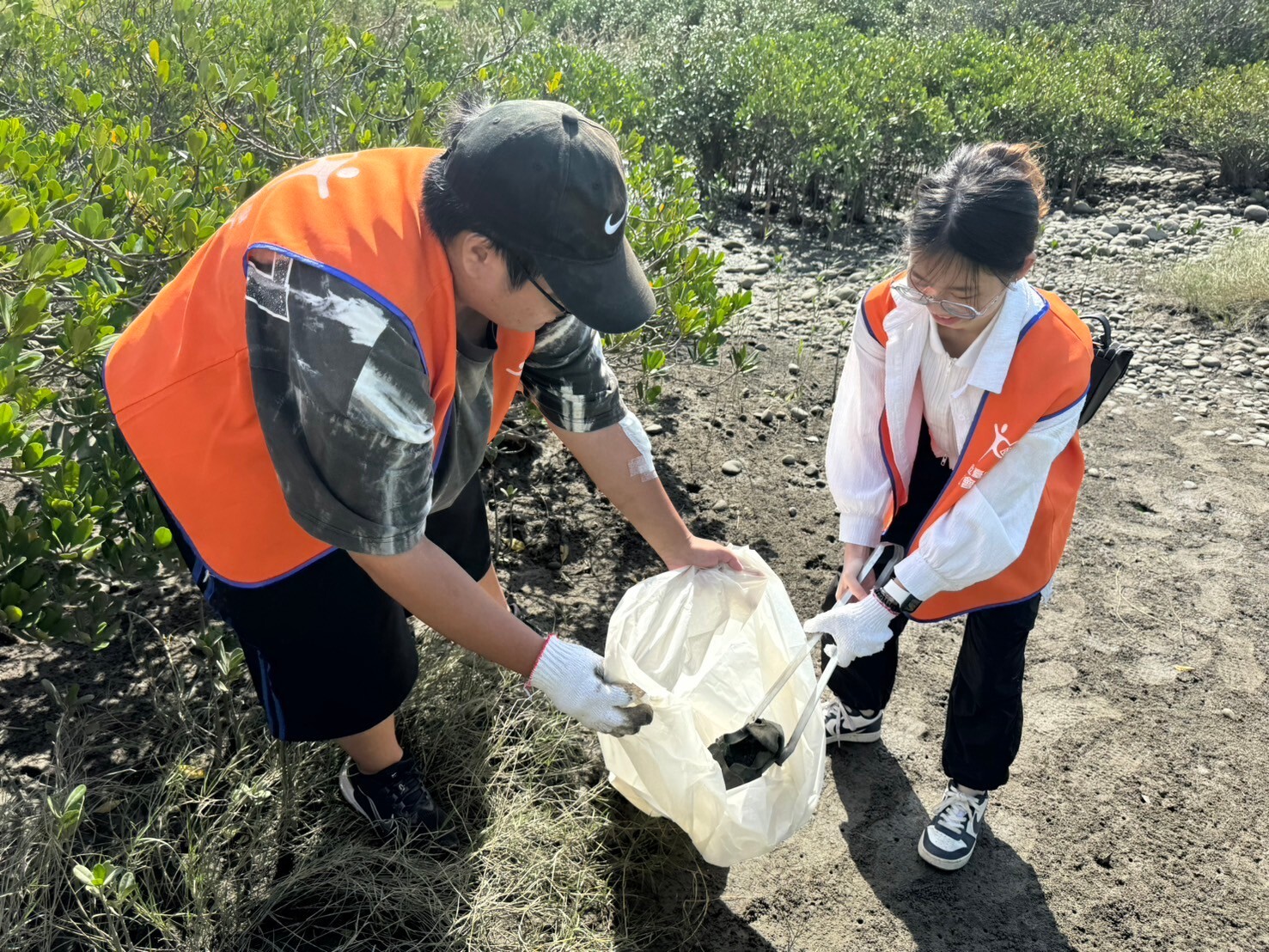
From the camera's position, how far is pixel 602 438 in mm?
2102

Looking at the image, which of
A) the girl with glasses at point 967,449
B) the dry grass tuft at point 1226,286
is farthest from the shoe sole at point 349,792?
the dry grass tuft at point 1226,286

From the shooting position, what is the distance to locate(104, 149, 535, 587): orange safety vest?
4.58ft

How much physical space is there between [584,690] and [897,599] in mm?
666

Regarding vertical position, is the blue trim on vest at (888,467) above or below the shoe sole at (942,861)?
above

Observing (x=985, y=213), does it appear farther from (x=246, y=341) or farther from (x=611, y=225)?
(x=246, y=341)

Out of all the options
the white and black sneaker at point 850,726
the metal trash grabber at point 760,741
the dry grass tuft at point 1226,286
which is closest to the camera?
the metal trash grabber at point 760,741

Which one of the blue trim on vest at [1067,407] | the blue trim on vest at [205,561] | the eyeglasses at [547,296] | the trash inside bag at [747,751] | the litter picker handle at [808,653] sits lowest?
the trash inside bag at [747,751]

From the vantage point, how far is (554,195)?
135 centimetres

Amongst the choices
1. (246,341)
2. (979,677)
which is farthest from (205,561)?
(979,677)

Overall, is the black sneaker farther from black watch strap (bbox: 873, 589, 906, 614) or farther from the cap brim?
the cap brim

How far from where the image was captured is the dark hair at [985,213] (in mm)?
1739

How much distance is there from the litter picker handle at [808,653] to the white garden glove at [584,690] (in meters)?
0.33

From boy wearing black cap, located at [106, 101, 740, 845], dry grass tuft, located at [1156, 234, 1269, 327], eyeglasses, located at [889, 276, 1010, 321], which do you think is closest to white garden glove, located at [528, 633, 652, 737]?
boy wearing black cap, located at [106, 101, 740, 845]

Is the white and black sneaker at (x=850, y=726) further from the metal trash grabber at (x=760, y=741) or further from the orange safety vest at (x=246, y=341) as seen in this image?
the orange safety vest at (x=246, y=341)
